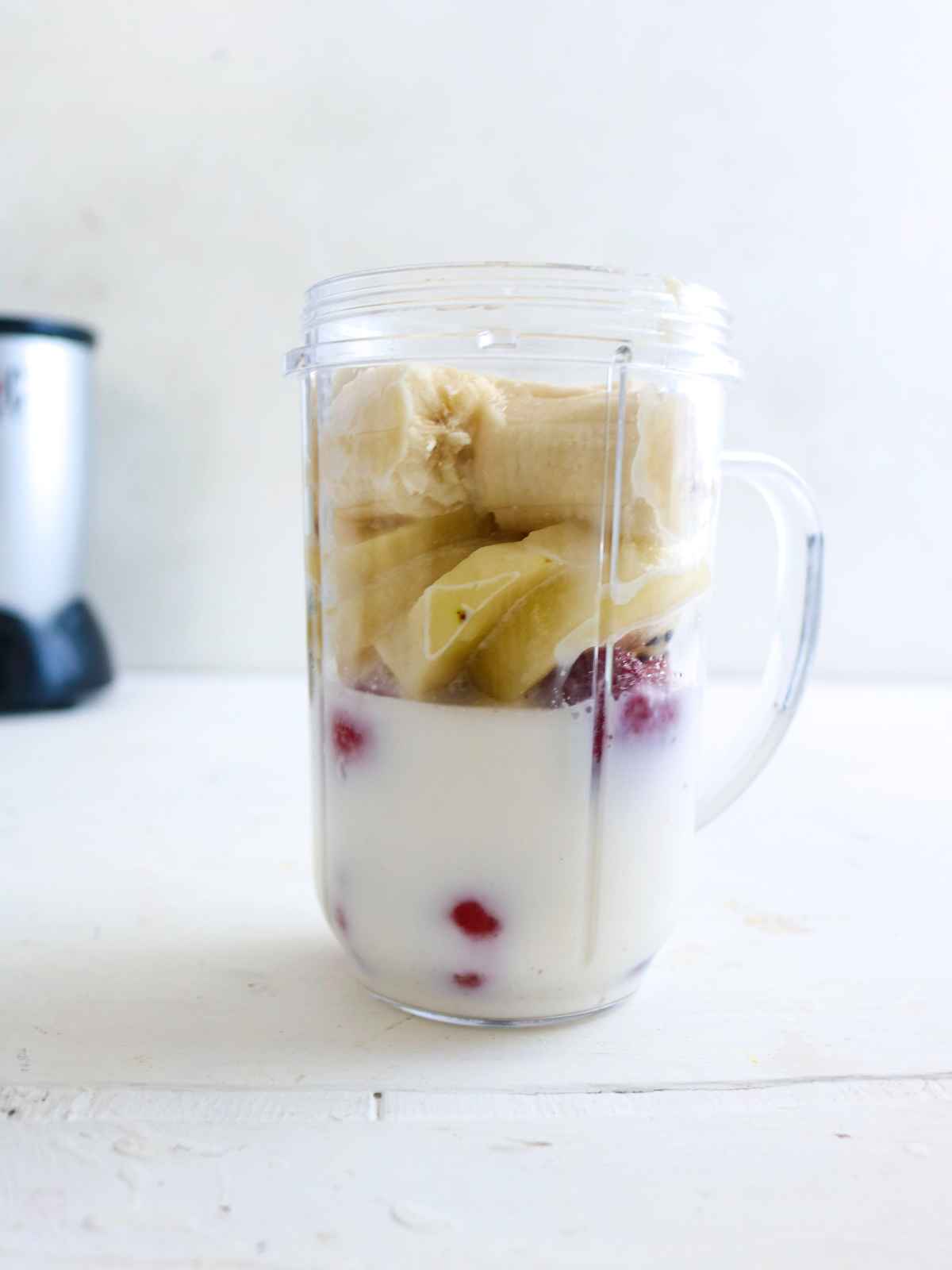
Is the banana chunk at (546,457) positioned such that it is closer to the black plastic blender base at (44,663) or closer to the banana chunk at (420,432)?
the banana chunk at (420,432)

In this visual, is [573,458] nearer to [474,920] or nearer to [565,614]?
[565,614]

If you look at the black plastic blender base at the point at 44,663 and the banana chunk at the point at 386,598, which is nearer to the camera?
the banana chunk at the point at 386,598

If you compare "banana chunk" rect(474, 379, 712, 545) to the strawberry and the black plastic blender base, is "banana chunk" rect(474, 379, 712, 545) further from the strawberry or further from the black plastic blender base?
the black plastic blender base

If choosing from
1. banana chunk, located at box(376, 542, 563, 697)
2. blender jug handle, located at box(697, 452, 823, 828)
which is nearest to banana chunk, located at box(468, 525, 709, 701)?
banana chunk, located at box(376, 542, 563, 697)

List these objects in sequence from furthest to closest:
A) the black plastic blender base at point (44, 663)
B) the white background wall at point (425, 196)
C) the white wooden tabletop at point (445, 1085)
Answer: the white background wall at point (425, 196)
the black plastic blender base at point (44, 663)
the white wooden tabletop at point (445, 1085)

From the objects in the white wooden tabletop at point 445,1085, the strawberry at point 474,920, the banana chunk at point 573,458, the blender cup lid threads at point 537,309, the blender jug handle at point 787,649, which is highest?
the blender cup lid threads at point 537,309

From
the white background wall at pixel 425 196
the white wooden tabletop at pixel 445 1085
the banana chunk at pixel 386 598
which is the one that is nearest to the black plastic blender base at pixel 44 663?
the white background wall at pixel 425 196
